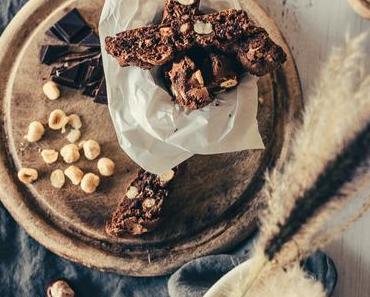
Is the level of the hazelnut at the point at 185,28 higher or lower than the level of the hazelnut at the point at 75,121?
higher

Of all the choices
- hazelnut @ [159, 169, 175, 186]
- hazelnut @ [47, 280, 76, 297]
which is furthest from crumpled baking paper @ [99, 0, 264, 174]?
hazelnut @ [47, 280, 76, 297]

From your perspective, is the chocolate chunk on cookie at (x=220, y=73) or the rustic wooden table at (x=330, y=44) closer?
the chocolate chunk on cookie at (x=220, y=73)

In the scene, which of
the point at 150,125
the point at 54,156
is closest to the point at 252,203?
the point at 150,125

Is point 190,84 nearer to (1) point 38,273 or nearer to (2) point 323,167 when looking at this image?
(2) point 323,167

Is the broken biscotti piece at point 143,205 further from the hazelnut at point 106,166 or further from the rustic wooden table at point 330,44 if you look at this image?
the rustic wooden table at point 330,44

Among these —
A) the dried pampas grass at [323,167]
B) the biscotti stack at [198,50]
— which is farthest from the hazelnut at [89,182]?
the dried pampas grass at [323,167]

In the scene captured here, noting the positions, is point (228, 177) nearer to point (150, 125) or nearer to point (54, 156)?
point (150, 125)
